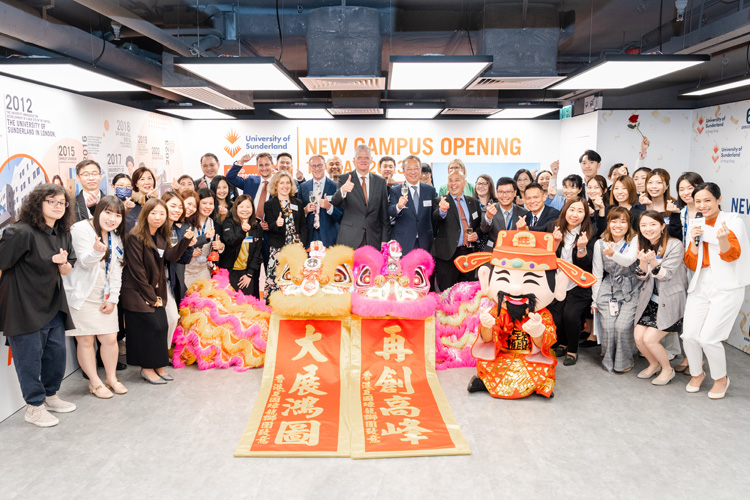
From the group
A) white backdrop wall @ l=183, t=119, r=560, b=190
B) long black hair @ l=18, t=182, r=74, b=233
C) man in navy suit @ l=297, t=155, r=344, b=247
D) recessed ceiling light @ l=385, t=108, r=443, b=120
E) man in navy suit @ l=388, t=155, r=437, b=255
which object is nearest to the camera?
long black hair @ l=18, t=182, r=74, b=233

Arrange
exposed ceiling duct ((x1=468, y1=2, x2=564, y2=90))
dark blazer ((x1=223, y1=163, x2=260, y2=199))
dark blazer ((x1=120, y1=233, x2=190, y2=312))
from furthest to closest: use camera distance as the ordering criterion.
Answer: dark blazer ((x1=223, y1=163, x2=260, y2=199))
exposed ceiling duct ((x1=468, y1=2, x2=564, y2=90))
dark blazer ((x1=120, y1=233, x2=190, y2=312))

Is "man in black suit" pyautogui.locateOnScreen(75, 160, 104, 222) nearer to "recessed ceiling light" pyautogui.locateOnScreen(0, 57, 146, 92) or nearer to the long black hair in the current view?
the long black hair

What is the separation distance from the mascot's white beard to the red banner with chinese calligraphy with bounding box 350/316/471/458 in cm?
74

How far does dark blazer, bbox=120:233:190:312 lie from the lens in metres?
4.17

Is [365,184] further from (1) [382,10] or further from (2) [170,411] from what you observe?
(2) [170,411]

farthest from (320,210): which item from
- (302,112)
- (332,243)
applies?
(302,112)

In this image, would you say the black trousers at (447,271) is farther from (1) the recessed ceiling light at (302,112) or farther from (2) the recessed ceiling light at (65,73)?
(1) the recessed ceiling light at (302,112)

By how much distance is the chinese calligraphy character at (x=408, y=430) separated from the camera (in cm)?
345

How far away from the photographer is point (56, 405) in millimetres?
3908

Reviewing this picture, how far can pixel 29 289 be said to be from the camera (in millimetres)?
3537

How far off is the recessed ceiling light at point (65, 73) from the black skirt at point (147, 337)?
224 centimetres

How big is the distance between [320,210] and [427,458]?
10.5 feet

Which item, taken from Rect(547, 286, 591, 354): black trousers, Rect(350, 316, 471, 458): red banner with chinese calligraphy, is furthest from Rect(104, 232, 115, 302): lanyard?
Rect(547, 286, 591, 354): black trousers

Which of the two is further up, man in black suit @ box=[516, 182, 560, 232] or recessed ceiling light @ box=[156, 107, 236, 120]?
recessed ceiling light @ box=[156, 107, 236, 120]
